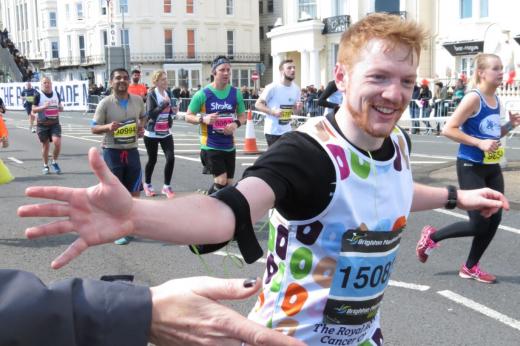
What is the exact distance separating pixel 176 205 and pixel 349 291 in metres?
0.79

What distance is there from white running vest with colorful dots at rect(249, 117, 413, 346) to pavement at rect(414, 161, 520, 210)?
6668 millimetres

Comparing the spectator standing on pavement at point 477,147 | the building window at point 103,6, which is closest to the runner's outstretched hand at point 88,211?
the spectator standing on pavement at point 477,147

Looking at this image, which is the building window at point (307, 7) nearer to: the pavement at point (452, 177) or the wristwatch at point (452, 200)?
the pavement at point (452, 177)

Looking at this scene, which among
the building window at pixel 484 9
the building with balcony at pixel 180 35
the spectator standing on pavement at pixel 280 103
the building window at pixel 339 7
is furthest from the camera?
the building with balcony at pixel 180 35

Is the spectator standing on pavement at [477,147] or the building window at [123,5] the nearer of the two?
the spectator standing on pavement at [477,147]

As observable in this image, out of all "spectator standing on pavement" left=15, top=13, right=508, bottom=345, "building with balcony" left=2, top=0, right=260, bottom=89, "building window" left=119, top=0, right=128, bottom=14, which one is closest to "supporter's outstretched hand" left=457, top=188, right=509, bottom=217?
"spectator standing on pavement" left=15, top=13, right=508, bottom=345

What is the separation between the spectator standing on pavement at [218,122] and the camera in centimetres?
813

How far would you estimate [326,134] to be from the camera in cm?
224

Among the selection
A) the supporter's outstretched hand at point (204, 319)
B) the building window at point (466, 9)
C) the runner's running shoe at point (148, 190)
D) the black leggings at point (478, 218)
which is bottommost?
the runner's running shoe at point (148, 190)

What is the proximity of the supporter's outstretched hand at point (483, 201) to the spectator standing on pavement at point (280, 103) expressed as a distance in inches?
290

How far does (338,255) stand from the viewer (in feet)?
7.16

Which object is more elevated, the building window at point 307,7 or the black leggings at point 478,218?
the building window at point 307,7

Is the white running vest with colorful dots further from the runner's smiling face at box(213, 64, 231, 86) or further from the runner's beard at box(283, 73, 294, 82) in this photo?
the runner's beard at box(283, 73, 294, 82)

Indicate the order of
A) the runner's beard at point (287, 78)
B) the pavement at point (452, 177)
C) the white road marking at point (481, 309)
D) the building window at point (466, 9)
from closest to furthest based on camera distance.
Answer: the white road marking at point (481, 309)
the pavement at point (452, 177)
the runner's beard at point (287, 78)
the building window at point (466, 9)
